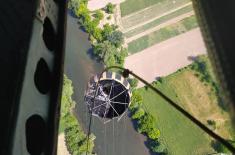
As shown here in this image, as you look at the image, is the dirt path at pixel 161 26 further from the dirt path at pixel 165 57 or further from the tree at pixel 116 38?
the dirt path at pixel 165 57

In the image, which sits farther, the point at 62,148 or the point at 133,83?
the point at 133,83

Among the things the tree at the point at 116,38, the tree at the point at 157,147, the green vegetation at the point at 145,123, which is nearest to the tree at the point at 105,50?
the tree at the point at 116,38

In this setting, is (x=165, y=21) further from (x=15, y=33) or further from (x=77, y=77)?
(x=15, y=33)

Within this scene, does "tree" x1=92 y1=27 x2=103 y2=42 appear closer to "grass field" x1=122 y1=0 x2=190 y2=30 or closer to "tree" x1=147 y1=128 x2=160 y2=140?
"grass field" x1=122 y1=0 x2=190 y2=30

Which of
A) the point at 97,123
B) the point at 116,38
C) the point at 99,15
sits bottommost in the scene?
the point at 97,123

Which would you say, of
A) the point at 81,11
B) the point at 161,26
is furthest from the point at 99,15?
the point at 161,26

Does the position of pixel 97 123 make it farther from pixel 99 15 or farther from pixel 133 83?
pixel 99 15
